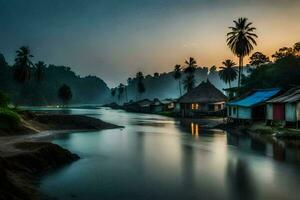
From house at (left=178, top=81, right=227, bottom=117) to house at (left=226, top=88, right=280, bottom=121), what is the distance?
31.4 meters

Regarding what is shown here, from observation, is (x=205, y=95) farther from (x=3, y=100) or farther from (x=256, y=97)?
(x=3, y=100)

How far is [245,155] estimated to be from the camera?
105ft

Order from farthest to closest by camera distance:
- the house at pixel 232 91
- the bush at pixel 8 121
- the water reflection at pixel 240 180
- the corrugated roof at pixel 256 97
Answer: the house at pixel 232 91 < the corrugated roof at pixel 256 97 < the bush at pixel 8 121 < the water reflection at pixel 240 180

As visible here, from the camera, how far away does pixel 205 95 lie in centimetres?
9600

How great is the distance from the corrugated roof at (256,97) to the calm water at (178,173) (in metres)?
16.4

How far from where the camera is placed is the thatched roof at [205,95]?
308ft

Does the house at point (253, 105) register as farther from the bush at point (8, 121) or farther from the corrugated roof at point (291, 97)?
the bush at point (8, 121)

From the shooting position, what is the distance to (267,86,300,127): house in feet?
142

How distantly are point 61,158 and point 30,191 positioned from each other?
350 inches

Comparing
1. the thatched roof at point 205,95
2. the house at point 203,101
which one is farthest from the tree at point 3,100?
the thatched roof at point 205,95

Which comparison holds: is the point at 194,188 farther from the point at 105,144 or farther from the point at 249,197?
the point at 105,144

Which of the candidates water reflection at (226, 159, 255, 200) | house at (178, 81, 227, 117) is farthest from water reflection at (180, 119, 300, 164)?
house at (178, 81, 227, 117)

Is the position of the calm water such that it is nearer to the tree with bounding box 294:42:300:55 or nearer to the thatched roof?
the tree with bounding box 294:42:300:55

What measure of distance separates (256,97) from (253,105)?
3747 mm
